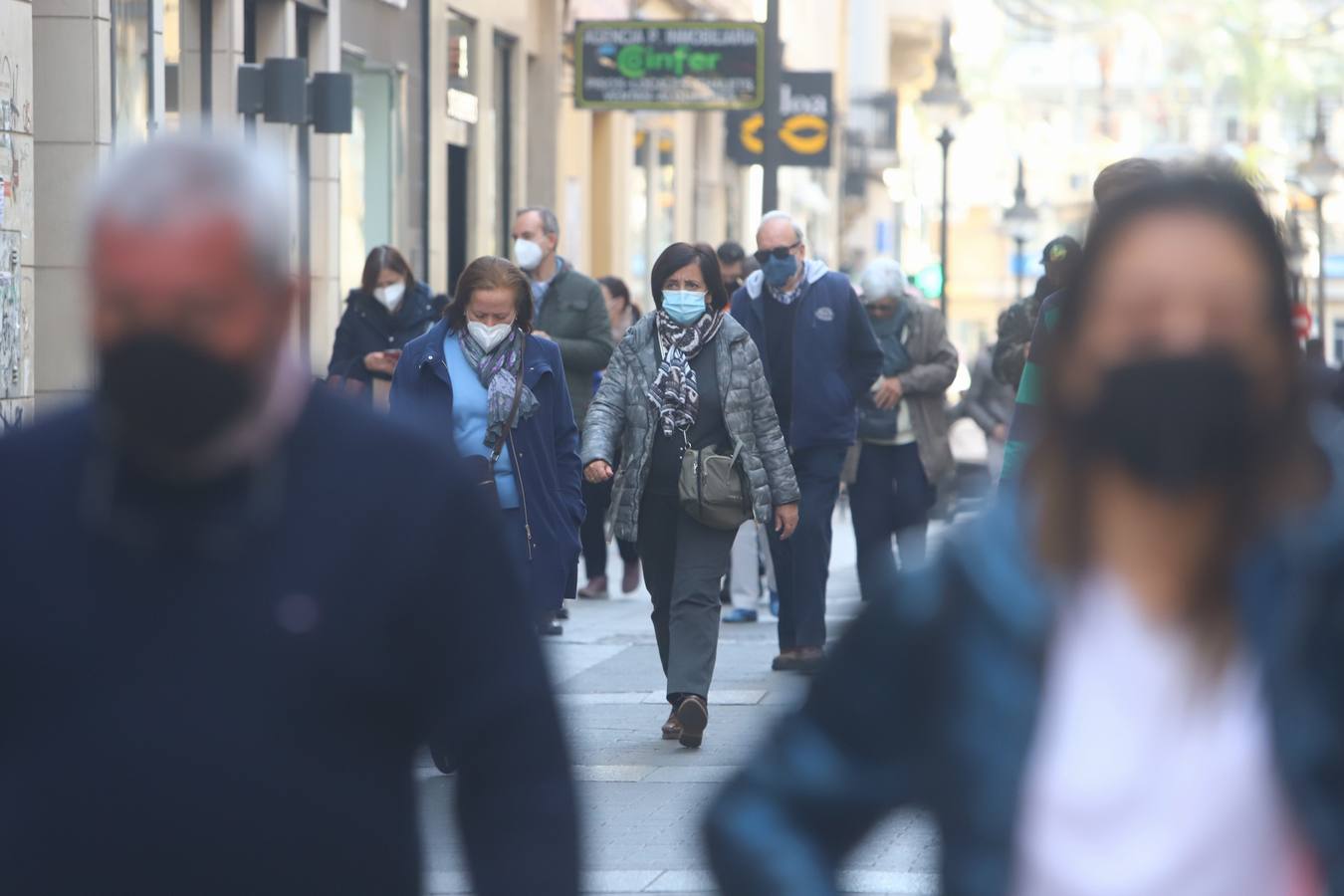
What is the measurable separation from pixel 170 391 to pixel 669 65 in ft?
58.4

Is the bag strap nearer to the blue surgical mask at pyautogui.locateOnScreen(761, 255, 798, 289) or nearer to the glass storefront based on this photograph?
the blue surgical mask at pyautogui.locateOnScreen(761, 255, 798, 289)

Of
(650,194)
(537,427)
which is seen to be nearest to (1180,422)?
(537,427)

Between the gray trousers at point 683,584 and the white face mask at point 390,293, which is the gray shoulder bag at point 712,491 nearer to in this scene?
the gray trousers at point 683,584

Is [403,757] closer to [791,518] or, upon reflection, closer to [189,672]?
[189,672]

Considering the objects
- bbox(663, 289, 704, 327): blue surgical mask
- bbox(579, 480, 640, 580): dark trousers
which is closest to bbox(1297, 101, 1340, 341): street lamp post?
bbox(579, 480, 640, 580): dark trousers

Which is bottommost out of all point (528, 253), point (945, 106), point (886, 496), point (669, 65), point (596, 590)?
point (596, 590)

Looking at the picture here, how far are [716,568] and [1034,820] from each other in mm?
6845

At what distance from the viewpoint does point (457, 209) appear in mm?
22234

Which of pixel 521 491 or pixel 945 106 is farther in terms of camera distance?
pixel 945 106

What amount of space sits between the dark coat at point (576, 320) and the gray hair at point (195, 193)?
10187mm

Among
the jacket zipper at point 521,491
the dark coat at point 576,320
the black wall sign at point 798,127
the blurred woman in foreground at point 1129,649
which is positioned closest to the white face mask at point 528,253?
the dark coat at point 576,320

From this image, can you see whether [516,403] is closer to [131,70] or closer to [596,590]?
[596,590]

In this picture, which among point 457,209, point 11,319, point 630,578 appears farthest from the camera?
point 457,209

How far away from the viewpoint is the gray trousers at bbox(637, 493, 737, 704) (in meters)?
9.00
